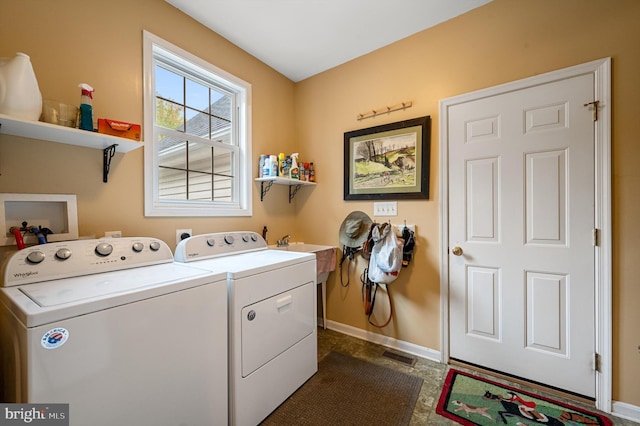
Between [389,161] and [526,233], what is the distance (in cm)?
113

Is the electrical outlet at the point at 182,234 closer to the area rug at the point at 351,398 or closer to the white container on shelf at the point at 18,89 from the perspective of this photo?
the white container on shelf at the point at 18,89

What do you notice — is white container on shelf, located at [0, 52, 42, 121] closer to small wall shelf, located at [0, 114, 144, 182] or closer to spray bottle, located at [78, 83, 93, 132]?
small wall shelf, located at [0, 114, 144, 182]

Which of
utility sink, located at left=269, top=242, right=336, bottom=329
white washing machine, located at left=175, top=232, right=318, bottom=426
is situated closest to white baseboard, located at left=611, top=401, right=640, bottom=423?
white washing machine, located at left=175, top=232, right=318, bottom=426

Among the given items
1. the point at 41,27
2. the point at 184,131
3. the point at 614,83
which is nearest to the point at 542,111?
the point at 614,83

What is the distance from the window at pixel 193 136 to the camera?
1.74m

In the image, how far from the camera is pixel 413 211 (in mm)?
2152

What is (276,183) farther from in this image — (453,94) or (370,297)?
(453,94)

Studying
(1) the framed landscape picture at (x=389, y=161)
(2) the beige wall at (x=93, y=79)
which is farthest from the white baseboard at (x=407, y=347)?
(2) the beige wall at (x=93, y=79)

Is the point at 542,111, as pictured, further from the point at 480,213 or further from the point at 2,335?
the point at 2,335

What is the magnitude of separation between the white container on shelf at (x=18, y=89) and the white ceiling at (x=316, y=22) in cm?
114

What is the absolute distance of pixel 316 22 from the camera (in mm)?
1996

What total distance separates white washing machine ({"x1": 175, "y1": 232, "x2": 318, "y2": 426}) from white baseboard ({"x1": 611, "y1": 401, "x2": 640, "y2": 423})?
5.93 ft

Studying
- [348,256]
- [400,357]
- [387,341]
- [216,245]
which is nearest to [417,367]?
[400,357]

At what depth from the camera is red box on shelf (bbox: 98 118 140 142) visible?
1327 millimetres
